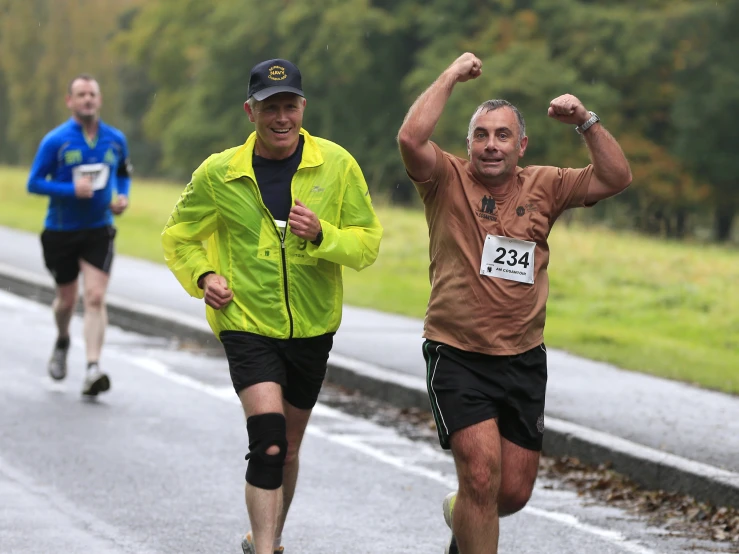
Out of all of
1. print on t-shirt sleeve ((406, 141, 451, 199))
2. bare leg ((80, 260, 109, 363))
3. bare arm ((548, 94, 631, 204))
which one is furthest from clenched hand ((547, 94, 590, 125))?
bare leg ((80, 260, 109, 363))

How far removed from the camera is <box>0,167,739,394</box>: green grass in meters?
12.5

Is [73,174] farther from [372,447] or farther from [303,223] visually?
[303,223]

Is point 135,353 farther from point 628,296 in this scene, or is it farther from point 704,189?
point 704,189

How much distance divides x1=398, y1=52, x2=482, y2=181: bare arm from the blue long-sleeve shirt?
512 cm

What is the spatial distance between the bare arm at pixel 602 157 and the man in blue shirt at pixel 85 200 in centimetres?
516

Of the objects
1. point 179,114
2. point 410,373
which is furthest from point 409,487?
point 179,114

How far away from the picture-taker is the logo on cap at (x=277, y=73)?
5152mm

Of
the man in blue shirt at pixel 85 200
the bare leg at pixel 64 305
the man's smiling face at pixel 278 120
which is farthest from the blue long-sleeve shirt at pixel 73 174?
the man's smiling face at pixel 278 120

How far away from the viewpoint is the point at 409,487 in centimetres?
736

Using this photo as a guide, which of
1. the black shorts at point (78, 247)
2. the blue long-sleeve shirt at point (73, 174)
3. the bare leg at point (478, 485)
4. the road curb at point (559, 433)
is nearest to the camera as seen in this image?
the bare leg at point (478, 485)

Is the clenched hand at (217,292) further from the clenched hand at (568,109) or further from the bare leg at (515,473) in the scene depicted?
the clenched hand at (568,109)

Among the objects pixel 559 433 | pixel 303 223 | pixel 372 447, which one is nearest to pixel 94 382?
pixel 372 447

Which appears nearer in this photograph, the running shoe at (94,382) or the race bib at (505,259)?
the race bib at (505,259)

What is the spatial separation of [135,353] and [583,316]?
18.5 feet
